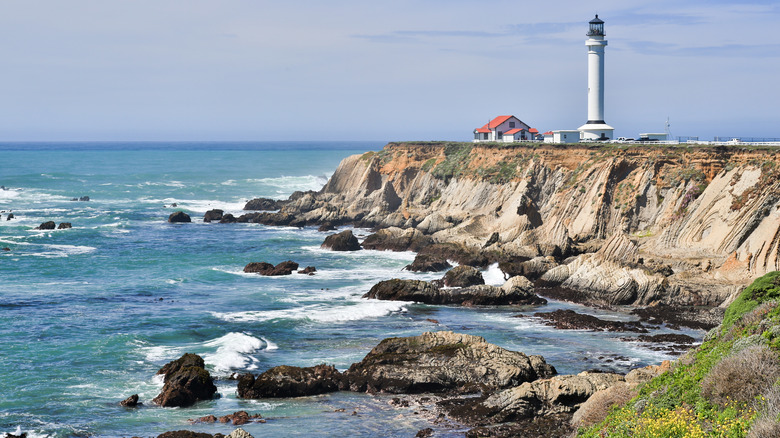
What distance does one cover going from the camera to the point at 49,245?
204ft

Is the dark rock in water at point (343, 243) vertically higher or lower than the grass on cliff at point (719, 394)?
lower

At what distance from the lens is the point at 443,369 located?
2834cm

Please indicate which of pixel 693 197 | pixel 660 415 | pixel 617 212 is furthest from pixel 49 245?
pixel 660 415

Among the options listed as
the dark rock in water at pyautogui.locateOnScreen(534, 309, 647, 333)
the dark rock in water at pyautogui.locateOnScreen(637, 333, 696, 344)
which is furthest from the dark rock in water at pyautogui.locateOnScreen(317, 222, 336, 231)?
the dark rock in water at pyautogui.locateOnScreen(637, 333, 696, 344)

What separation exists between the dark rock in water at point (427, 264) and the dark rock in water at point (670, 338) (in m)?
18.0

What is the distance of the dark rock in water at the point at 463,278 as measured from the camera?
44656 mm

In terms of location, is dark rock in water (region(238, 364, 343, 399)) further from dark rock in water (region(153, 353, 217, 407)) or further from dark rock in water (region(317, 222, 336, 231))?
dark rock in water (region(317, 222, 336, 231))

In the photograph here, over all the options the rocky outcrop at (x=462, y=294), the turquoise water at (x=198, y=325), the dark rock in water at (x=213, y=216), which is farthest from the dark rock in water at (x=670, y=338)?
the dark rock in water at (x=213, y=216)

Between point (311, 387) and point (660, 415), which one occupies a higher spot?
point (660, 415)

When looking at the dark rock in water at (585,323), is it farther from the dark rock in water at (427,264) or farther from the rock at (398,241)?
the rock at (398,241)

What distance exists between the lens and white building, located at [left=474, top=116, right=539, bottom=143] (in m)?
85.1

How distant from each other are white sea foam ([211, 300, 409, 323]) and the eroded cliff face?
37.5 feet

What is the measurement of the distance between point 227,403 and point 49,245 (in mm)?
41847

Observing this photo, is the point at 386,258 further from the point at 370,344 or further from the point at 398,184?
the point at 398,184
